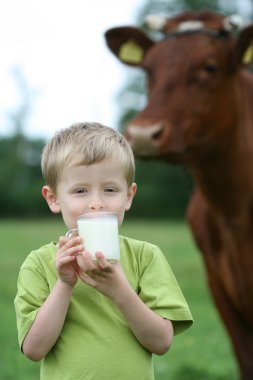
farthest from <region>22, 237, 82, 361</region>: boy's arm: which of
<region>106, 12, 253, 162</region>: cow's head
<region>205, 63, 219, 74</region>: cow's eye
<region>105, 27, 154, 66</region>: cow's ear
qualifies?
<region>105, 27, 154, 66</region>: cow's ear

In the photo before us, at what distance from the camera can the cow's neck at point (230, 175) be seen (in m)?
4.21

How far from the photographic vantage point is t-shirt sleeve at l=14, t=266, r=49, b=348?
6.15 feet

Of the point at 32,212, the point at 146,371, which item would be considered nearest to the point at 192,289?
the point at 146,371

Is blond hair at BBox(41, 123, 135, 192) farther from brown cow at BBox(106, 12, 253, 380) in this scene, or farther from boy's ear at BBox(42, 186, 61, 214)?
brown cow at BBox(106, 12, 253, 380)

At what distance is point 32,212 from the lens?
37281mm

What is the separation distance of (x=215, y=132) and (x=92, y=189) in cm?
227

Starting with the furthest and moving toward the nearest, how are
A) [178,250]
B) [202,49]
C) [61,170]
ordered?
[178,250] < [202,49] < [61,170]

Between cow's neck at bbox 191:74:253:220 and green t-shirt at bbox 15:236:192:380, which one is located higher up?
green t-shirt at bbox 15:236:192:380

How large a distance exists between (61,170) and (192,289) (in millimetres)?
7487

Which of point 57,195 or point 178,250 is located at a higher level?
point 57,195

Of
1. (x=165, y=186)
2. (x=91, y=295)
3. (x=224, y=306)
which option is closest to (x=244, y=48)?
(x=224, y=306)

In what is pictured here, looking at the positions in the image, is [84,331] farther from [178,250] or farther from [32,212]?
[32,212]

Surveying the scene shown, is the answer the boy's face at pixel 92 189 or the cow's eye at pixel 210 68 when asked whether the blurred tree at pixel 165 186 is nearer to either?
the cow's eye at pixel 210 68

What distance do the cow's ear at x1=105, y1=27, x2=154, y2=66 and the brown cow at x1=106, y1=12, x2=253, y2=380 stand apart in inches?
6.6
